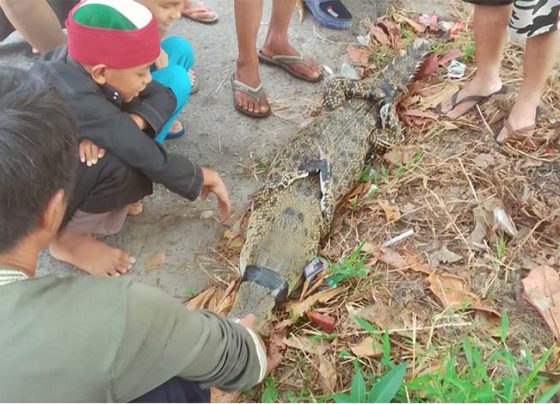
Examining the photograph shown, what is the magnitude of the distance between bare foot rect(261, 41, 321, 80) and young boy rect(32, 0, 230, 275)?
148cm

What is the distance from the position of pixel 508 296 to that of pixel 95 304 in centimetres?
193

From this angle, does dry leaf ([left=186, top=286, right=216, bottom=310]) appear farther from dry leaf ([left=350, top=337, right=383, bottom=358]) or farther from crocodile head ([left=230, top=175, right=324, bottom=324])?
dry leaf ([left=350, top=337, right=383, bottom=358])

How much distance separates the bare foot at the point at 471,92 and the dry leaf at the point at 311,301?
5.00 feet

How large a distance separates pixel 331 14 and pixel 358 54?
1.37ft

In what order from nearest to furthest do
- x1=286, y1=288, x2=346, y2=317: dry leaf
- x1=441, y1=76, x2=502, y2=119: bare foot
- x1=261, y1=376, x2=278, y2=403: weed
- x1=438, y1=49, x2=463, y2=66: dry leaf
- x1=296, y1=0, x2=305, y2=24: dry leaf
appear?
x1=261, y1=376, x2=278, y2=403: weed, x1=286, y1=288, x2=346, y2=317: dry leaf, x1=441, y1=76, x2=502, y2=119: bare foot, x1=438, y1=49, x2=463, y2=66: dry leaf, x1=296, y1=0, x2=305, y2=24: dry leaf

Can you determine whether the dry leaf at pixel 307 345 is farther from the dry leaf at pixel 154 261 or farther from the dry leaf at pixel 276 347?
the dry leaf at pixel 154 261

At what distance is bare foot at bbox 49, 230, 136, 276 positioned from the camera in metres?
2.90

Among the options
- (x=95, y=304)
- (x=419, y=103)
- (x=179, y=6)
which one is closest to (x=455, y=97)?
(x=419, y=103)

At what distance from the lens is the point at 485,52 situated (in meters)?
3.58

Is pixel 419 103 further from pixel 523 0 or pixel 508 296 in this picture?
pixel 508 296

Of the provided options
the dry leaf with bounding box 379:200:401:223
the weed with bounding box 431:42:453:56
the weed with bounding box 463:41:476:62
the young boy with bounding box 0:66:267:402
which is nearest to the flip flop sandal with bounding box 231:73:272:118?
the dry leaf with bounding box 379:200:401:223

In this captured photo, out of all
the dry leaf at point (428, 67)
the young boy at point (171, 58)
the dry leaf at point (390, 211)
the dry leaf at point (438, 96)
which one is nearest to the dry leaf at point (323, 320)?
the dry leaf at point (390, 211)

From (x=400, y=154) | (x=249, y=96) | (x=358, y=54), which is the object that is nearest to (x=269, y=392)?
(x=400, y=154)

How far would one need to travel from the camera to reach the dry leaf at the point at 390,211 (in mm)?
3223
